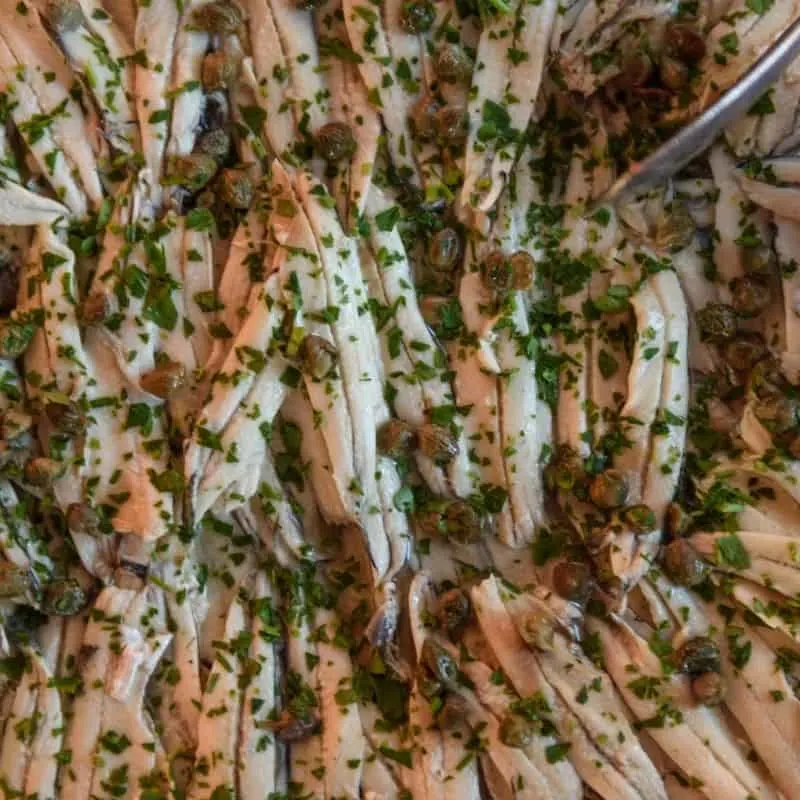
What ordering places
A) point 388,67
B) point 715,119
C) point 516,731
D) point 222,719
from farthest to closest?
point 388,67
point 715,119
point 222,719
point 516,731

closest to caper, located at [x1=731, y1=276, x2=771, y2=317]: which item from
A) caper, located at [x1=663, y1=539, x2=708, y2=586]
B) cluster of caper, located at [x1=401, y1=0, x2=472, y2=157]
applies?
caper, located at [x1=663, y1=539, x2=708, y2=586]

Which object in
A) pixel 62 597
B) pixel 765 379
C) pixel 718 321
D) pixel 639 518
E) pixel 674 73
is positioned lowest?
pixel 62 597

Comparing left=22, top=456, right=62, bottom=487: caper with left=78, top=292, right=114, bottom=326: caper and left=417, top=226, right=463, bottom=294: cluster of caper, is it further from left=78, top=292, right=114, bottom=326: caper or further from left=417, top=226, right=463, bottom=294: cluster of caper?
left=417, top=226, right=463, bottom=294: cluster of caper

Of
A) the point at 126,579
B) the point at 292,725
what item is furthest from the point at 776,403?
the point at 126,579

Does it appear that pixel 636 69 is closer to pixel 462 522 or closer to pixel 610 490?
pixel 610 490

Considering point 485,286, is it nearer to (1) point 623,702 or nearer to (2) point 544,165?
(2) point 544,165

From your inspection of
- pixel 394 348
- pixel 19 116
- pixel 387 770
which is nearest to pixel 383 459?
pixel 394 348
